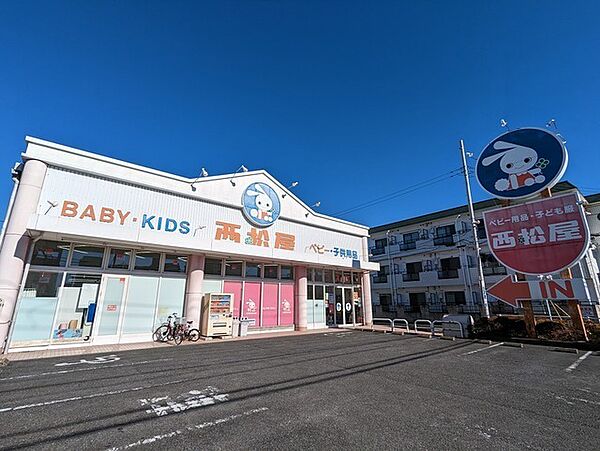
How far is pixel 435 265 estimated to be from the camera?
25.7 meters

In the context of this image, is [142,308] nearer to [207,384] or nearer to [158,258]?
[158,258]

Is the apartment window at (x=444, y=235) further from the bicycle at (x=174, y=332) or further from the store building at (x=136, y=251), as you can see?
the bicycle at (x=174, y=332)

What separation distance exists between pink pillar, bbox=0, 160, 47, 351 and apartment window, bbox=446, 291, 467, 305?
27116 millimetres

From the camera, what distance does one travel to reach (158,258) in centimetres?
1103

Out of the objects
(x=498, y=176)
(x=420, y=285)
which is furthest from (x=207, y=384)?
(x=420, y=285)

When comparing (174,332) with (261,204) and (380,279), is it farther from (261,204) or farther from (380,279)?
(380,279)

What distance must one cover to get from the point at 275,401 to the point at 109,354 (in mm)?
6375

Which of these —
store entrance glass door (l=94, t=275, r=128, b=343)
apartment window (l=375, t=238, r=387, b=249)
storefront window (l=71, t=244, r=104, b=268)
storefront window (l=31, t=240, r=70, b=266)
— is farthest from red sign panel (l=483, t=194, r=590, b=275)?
apartment window (l=375, t=238, r=387, b=249)

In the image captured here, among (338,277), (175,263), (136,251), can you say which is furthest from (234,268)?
(338,277)

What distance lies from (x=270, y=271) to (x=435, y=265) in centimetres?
1817

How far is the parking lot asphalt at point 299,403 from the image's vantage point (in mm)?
3125

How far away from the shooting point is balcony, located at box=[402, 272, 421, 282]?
26733mm

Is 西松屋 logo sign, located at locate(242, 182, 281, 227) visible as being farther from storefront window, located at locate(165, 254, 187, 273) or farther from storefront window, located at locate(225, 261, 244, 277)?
storefront window, located at locate(165, 254, 187, 273)

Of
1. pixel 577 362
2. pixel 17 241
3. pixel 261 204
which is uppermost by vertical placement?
pixel 261 204
